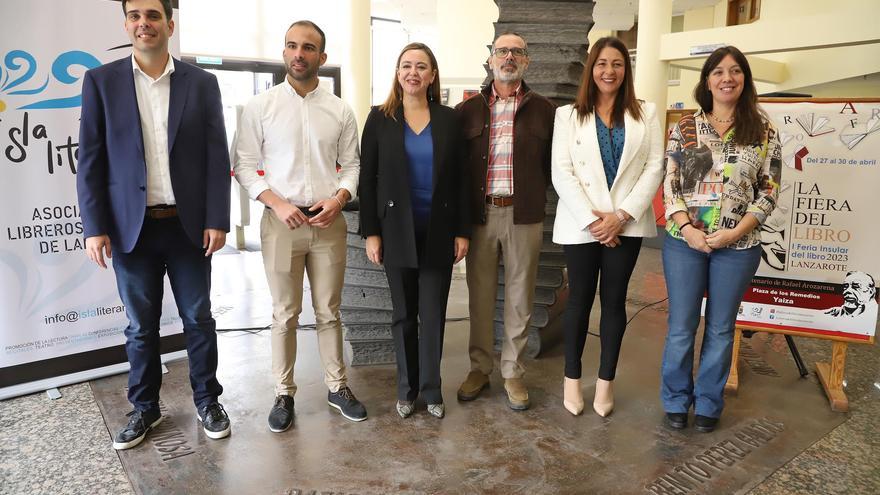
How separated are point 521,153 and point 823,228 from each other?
1709mm

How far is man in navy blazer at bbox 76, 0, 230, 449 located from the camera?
7.55 ft

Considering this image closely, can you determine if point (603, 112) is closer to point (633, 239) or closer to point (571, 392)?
point (633, 239)

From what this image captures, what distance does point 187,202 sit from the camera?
7.89 feet

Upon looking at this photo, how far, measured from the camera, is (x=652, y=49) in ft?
30.7

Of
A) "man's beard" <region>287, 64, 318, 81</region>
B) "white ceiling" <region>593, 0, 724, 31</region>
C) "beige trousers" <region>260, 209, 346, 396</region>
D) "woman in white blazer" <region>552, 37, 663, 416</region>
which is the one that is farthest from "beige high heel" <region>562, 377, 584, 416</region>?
"white ceiling" <region>593, 0, 724, 31</region>

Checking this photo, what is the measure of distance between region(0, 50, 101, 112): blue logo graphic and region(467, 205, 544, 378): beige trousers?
6.99 ft

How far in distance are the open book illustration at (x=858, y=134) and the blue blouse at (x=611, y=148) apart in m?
1.32

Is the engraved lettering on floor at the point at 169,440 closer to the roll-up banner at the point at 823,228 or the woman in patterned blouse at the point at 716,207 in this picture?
the woman in patterned blouse at the point at 716,207

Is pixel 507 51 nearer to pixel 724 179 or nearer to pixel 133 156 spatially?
pixel 724 179

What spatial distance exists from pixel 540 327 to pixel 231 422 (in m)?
1.84

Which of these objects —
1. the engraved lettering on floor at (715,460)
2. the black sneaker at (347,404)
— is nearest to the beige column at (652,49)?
the engraved lettering on floor at (715,460)

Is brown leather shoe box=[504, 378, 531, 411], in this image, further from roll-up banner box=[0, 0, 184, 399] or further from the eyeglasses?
roll-up banner box=[0, 0, 184, 399]

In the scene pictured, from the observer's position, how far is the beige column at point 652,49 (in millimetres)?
9164

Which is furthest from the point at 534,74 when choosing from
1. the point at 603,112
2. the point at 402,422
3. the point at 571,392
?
the point at 402,422
